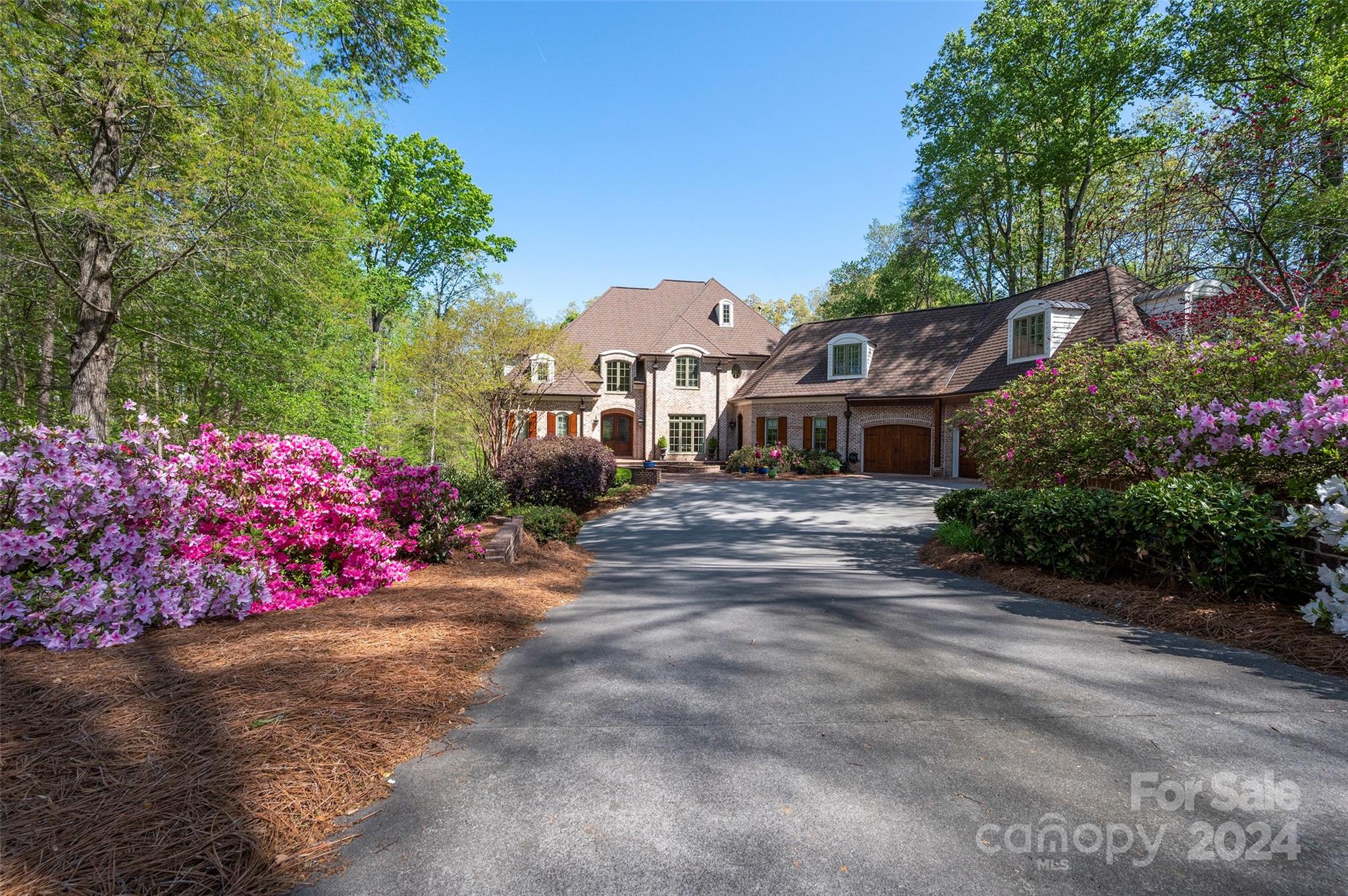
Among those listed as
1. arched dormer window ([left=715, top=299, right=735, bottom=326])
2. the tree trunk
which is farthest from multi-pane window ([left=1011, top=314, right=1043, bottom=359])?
the tree trunk

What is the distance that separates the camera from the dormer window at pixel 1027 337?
18.4 metres

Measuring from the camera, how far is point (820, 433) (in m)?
23.7

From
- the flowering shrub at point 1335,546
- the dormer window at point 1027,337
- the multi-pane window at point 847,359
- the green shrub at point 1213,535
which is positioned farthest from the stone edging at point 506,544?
the multi-pane window at point 847,359

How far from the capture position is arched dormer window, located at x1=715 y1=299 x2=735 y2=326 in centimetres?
2894

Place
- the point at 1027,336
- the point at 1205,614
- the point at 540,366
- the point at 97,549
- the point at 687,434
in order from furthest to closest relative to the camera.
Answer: the point at 687,434, the point at 1027,336, the point at 540,366, the point at 1205,614, the point at 97,549

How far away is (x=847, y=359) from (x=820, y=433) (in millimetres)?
3423

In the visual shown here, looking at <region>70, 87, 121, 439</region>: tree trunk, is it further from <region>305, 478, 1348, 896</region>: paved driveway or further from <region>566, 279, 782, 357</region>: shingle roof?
<region>566, 279, 782, 357</region>: shingle roof

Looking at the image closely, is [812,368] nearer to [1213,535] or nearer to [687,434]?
[687,434]

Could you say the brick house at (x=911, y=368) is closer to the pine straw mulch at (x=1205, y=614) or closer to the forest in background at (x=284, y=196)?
the forest in background at (x=284, y=196)

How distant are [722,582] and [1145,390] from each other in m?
5.43

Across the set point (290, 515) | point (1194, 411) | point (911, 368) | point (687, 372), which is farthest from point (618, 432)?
point (1194, 411)

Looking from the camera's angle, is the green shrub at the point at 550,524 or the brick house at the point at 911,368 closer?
the green shrub at the point at 550,524

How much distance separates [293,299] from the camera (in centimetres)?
1095

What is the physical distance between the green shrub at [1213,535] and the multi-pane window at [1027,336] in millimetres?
15384
